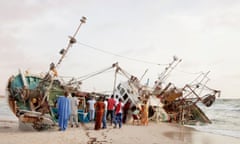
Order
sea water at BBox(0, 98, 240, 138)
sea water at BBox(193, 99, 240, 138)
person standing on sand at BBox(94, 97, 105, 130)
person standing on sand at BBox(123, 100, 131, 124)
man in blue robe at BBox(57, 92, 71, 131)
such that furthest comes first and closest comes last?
sea water at BBox(0, 98, 240, 138) < sea water at BBox(193, 99, 240, 138) < person standing on sand at BBox(123, 100, 131, 124) < person standing on sand at BBox(94, 97, 105, 130) < man in blue robe at BBox(57, 92, 71, 131)

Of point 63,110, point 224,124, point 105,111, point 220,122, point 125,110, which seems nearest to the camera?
point 63,110

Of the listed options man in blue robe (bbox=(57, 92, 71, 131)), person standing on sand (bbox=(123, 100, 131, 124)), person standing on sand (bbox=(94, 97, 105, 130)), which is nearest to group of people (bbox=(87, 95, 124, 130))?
person standing on sand (bbox=(94, 97, 105, 130))

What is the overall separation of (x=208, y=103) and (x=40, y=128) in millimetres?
20299

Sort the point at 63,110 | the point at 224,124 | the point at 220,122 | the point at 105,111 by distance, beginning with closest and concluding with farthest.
Result: the point at 63,110 < the point at 105,111 < the point at 224,124 < the point at 220,122

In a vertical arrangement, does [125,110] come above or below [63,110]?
above

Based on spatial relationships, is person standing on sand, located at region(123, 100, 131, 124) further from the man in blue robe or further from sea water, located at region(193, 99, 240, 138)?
the man in blue robe

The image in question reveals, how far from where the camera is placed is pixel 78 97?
1978cm

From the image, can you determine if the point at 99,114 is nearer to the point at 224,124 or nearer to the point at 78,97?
the point at 78,97

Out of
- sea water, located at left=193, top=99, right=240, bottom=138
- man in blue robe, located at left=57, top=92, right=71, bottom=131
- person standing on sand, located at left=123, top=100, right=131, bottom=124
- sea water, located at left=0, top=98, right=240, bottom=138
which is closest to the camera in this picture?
man in blue robe, located at left=57, top=92, right=71, bottom=131

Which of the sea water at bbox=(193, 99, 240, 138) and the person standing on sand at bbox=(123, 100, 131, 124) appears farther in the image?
the sea water at bbox=(193, 99, 240, 138)

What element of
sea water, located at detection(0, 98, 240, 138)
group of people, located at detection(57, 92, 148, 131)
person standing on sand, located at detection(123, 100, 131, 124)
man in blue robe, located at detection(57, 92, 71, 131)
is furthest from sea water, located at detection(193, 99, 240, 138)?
man in blue robe, located at detection(57, 92, 71, 131)

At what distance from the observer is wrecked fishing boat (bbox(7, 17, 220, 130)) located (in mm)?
15359

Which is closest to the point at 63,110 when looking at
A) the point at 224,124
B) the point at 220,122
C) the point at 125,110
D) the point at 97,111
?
the point at 97,111

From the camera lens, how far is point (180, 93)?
28.6 meters
